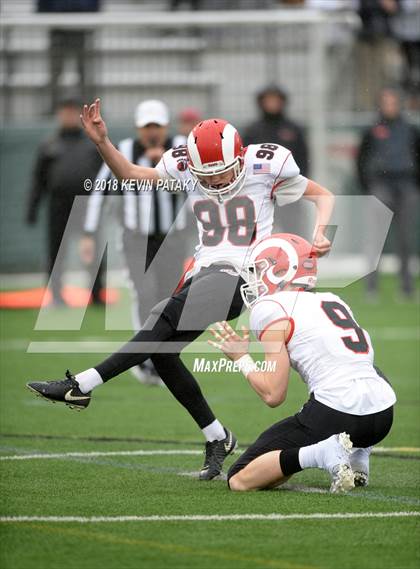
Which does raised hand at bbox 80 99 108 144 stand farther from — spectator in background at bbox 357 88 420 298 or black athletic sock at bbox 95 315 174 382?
spectator in background at bbox 357 88 420 298

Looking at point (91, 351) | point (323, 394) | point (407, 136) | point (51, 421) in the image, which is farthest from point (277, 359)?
point (407, 136)

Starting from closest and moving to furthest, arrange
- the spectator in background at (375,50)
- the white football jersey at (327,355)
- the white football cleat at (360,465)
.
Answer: the white football jersey at (327,355)
the white football cleat at (360,465)
the spectator in background at (375,50)

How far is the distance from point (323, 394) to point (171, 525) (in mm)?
1080

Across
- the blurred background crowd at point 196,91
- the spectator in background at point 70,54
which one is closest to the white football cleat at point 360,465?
the blurred background crowd at point 196,91

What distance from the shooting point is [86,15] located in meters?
15.0

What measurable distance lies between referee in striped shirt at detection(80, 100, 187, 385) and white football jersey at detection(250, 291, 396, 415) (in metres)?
2.91

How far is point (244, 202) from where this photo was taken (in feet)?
22.1

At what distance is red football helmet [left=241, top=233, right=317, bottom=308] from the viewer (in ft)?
19.6

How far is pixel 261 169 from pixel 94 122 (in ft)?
2.93

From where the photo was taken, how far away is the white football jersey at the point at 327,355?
5871 millimetres

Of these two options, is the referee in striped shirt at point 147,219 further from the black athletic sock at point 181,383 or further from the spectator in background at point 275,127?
the spectator in background at point 275,127

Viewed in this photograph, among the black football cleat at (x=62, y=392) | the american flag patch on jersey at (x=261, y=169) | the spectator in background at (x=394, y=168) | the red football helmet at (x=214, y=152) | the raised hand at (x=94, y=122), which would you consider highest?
the raised hand at (x=94, y=122)

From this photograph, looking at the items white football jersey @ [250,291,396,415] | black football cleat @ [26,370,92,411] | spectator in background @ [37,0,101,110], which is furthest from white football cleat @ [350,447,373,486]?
spectator in background @ [37,0,101,110]

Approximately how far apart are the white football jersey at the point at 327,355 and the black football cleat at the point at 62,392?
0.89 m
